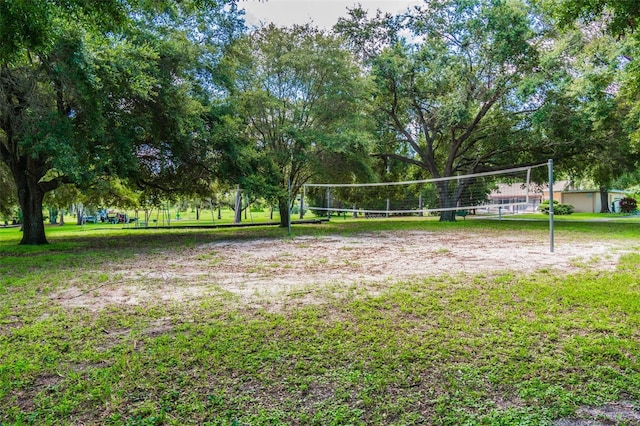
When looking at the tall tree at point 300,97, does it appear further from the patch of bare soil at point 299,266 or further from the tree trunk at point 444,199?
the patch of bare soil at point 299,266

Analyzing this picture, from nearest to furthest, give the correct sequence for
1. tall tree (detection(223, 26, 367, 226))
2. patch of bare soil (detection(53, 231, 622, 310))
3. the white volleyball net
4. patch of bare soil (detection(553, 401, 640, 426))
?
patch of bare soil (detection(553, 401, 640, 426)) < patch of bare soil (detection(53, 231, 622, 310)) < tall tree (detection(223, 26, 367, 226)) < the white volleyball net

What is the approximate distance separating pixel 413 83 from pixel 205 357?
50.2 ft

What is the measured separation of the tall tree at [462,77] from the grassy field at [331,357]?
465 inches

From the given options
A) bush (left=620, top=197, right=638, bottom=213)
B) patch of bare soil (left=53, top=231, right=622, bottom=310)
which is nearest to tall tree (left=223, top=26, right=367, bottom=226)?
patch of bare soil (left=53, top=231, right=622, bottom=310)

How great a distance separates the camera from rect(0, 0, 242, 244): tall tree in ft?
23.5

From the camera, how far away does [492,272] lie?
498 centimetres

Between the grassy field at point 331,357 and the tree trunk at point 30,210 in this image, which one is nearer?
the grassy field at point 331,357

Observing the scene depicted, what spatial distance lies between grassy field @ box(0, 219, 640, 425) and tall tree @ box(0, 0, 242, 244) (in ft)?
15.4

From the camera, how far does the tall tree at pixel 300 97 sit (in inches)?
532

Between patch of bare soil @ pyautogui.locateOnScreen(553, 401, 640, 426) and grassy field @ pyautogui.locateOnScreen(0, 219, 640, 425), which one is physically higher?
grassy field @ pyautogui.locateOnScreen(0, 219, 640, 425)

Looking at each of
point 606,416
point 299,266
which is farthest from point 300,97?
point 606,416

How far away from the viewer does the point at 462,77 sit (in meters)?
14.6

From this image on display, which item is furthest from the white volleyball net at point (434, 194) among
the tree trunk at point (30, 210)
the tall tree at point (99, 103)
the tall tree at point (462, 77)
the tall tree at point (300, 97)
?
the tree trunk at point (30, 210)

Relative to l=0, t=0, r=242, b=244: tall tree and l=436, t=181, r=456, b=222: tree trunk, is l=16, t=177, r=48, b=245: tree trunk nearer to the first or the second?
l=0, t=0, r=242, b=244: tall tree
